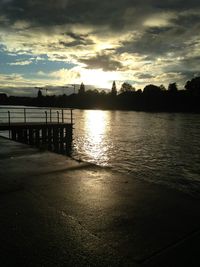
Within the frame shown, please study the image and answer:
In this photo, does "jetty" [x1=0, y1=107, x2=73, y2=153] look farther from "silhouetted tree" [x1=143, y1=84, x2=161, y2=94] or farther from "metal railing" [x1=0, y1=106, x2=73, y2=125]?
"silhouetted tree" [x1=143, y1=84, x2=161, y2=94]

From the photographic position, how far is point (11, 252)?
3.75m

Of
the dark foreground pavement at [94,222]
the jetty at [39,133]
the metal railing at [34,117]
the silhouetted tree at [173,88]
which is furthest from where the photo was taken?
the silhouetted tree at [173,88]

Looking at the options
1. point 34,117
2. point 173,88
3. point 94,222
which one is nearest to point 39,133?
point 34,117

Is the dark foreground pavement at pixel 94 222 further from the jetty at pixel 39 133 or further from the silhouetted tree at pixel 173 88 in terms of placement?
the silhouetted tree at pixel 173 88

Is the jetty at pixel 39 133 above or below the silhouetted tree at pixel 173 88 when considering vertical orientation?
below

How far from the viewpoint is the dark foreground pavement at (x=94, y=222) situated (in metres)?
3.63

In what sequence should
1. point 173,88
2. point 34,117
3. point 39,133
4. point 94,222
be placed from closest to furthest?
point 94,222 < point 39,133 < point 34,117 < point 173,88

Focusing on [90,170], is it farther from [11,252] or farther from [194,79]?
[194,79]

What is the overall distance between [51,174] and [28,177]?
2.17 ft

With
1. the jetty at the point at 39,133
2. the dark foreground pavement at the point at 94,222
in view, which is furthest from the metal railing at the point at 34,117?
the dark foreground pavement at the point at 94,222

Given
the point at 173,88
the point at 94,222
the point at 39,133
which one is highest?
the point at 173,88

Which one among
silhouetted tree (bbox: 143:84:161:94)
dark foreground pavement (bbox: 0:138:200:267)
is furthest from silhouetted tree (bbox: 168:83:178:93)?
dark foreground pavement (bbox: 0:138:200:267)

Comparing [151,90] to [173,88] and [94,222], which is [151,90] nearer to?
[173,88]

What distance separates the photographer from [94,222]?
471 cm
